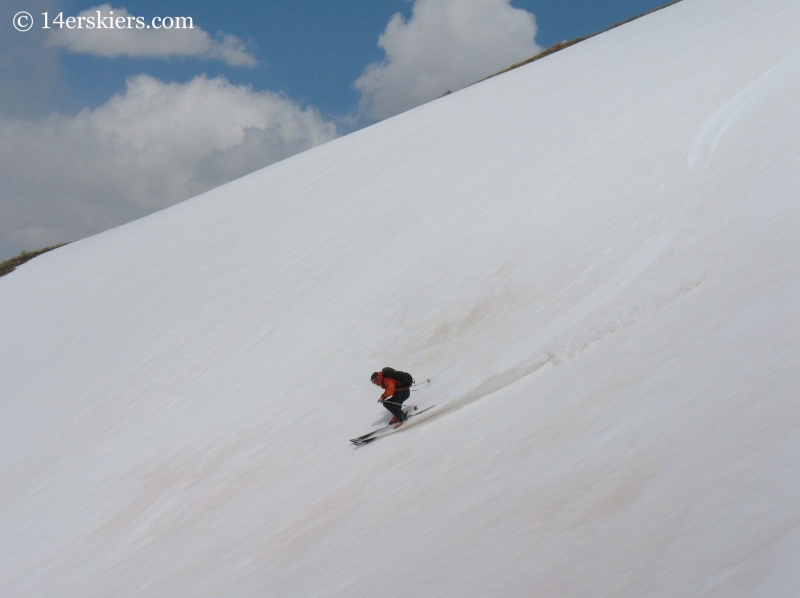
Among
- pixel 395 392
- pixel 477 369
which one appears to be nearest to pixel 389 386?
pixel 395 392

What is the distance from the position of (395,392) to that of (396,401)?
9 cm

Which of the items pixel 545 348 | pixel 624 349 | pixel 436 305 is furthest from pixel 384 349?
pixel 624 349

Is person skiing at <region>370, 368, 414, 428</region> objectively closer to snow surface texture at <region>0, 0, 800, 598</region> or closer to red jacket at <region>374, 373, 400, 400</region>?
red jacket at <region>374, 373, 400, 400</region>

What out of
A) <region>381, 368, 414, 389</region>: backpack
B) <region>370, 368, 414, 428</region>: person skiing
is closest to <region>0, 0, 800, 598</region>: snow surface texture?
<region>370, 368, 414, 428</region>: person skiing

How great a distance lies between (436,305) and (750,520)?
20.6 feet

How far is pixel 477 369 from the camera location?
7.36m

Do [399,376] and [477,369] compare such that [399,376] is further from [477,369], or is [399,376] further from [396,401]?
[477,369]

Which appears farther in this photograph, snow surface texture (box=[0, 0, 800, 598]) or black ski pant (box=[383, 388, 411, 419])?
black ski pant (box=[383, 388, 411, 419])

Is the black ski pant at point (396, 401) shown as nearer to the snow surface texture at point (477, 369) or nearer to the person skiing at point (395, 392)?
the person skiing at point (395, 392)

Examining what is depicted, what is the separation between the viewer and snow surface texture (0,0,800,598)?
3.76 meters

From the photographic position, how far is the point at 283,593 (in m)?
4.60

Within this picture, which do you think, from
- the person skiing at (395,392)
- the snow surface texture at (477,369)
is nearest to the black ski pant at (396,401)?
the person skiing at (395,392)

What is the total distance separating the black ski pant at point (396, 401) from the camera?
276 inches

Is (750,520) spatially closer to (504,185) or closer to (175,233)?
(504,185)
